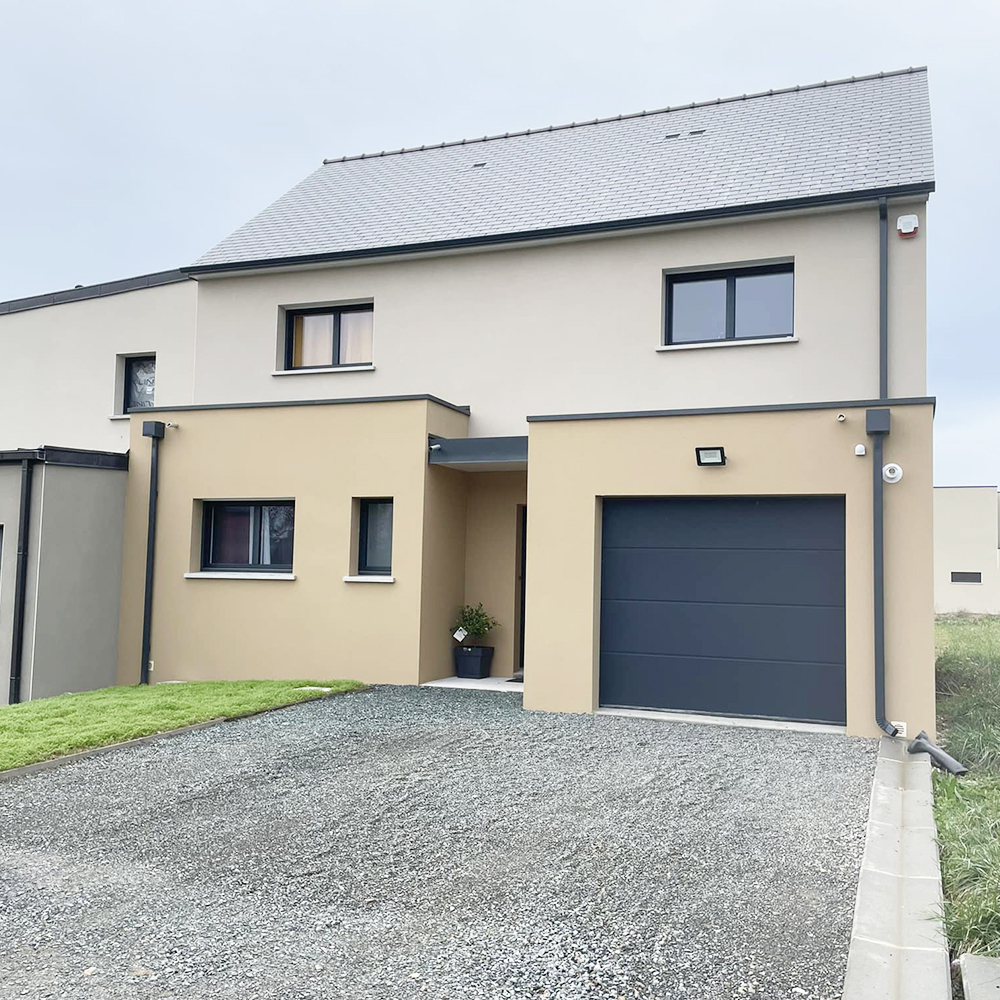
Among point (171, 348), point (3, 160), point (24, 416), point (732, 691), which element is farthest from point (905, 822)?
point (3, 160)

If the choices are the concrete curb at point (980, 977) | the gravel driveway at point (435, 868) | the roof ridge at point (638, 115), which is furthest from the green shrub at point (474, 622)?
the roof ridge at point (638, 115)

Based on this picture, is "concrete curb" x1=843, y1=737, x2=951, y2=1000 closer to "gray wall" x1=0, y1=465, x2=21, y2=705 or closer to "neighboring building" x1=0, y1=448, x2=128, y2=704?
"neighboring building" x1=0, y1=448, x2=128, y2=704

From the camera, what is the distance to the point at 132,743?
7.83 metres

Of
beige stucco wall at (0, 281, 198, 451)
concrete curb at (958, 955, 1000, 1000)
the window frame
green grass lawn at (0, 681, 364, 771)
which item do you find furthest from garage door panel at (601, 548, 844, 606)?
the window frame

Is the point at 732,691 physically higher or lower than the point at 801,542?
lower

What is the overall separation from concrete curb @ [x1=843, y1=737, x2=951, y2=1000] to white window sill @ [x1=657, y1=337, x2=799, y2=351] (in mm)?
5847

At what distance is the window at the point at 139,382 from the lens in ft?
49.4

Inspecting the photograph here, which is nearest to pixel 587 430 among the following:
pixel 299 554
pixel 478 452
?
pixel 478 452

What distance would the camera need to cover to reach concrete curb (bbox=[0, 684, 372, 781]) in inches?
269

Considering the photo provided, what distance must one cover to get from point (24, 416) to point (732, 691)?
1318cm

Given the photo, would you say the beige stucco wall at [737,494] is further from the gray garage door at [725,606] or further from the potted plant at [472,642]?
the potted plant at [472,642]

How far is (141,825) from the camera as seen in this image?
552 centimetres

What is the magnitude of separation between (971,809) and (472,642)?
23.4 feet

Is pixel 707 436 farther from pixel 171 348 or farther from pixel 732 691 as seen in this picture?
pixel 171 348
